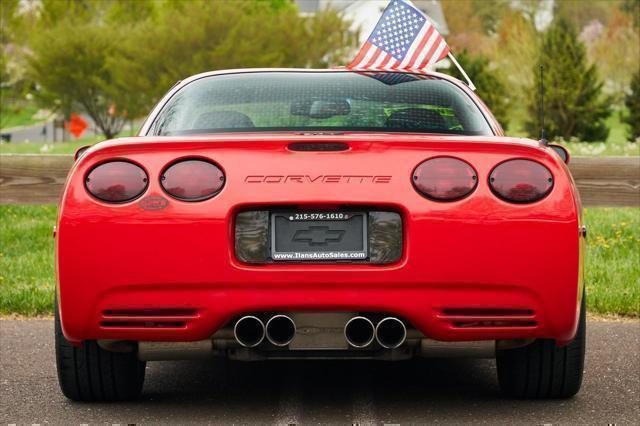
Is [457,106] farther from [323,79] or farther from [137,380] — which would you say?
[137,380]

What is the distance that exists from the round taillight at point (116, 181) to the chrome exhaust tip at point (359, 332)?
0.86 meters

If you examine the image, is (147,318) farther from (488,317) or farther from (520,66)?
(520,66)

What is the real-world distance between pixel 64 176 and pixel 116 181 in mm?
4481

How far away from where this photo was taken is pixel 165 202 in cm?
409

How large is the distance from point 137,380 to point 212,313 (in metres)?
0.87

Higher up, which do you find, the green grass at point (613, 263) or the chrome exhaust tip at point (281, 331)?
the chrome exhaust tip at point (281, 331)

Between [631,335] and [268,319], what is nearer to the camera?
[268,319]

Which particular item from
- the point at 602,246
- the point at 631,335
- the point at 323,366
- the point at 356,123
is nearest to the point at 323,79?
the point at 356,123

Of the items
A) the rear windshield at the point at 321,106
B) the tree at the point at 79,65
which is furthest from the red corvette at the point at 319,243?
the tree at the point at 79,65

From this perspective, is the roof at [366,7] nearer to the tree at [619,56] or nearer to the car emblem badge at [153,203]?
the tree at [619,56]

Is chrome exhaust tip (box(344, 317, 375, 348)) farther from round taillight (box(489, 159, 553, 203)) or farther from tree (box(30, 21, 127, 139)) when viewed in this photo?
tree (box(30, 21, 127, 139))

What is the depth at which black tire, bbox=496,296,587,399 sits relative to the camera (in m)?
4.62

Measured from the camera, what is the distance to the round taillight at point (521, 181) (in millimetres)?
4141

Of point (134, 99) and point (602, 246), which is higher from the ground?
point (602, 246)
